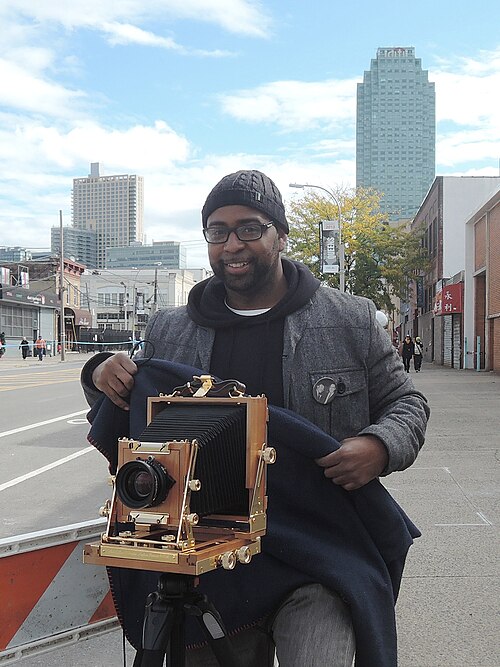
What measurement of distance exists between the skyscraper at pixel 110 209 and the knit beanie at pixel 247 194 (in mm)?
127190

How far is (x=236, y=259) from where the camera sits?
2.50 m

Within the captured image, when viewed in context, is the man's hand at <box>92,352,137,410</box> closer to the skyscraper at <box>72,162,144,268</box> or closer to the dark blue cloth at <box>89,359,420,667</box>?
the dark blue cloth at <box>89,359,420,667</box>

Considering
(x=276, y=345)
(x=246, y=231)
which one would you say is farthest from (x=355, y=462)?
(x=246, y=231)

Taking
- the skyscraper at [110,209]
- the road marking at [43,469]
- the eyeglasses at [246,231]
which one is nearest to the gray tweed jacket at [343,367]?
the eyeglasses at [246,231]

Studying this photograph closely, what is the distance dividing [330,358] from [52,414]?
14.9m

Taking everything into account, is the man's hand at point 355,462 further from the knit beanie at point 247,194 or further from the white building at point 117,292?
the white building at point 117,292

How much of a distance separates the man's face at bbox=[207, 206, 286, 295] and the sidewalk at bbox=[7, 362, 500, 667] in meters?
2.31

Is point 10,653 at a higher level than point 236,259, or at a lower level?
lower

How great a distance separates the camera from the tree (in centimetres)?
4644

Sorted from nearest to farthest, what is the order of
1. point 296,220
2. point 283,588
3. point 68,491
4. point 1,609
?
point 283,588
point 1,609
point 68,491
point 296,220

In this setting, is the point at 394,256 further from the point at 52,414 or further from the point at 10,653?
the point at 10,653

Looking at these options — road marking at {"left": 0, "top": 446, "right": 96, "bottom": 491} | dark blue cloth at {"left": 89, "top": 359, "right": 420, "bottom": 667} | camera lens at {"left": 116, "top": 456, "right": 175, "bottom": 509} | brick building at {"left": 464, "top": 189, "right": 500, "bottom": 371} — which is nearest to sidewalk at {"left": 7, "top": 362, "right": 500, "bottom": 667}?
dark blue cloth at {"left": 89, "top": 359, "right": 420, "bottom": 667}

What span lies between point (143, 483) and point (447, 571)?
4.35 m

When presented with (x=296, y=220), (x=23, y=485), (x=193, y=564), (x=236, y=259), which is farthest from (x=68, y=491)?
(x=296, y=220)
